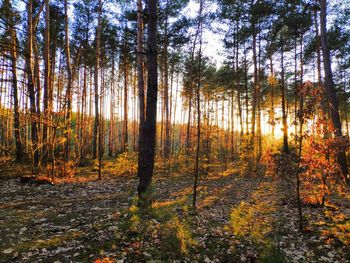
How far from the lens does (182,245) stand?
3.87 m

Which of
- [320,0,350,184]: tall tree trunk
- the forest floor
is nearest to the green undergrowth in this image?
the forest floor

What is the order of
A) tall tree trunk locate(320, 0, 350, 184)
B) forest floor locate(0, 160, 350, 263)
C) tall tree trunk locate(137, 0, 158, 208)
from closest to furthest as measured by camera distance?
forest floor locate(0, 160, 350, 263)
tall tree trunk locate(137, 0, 158, 208)
tall tree trunk locate(320, 0, 350, 184)

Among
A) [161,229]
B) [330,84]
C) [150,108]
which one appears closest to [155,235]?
[161,229]

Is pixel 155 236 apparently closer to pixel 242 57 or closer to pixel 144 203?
pixel 144 203

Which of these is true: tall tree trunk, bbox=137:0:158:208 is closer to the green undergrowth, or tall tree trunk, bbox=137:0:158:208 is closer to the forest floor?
the green undergrowth

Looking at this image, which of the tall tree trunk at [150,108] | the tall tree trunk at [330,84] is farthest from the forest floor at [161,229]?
the tall tree trunk at [330,84]

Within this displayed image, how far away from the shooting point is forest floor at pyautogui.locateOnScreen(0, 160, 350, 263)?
384 cm

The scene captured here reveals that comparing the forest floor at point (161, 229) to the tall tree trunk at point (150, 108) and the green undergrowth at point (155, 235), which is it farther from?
the tall tree trunk at point (150, 108)

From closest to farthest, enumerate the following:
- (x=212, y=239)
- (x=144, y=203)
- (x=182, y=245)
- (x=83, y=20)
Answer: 1. (x=182, y=245)
2. (x=212, y=239)
3. (x=144, y=203)
4. (x=83, y=20)

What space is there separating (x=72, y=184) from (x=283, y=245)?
835 centimetres

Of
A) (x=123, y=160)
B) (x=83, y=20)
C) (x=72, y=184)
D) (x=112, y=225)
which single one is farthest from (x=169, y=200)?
(x=83, y=20)

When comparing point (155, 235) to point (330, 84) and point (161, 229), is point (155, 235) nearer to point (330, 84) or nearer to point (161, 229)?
point (161, 229)

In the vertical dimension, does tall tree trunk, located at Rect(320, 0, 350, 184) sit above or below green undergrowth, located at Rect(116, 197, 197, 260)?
above

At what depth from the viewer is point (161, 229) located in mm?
4734
